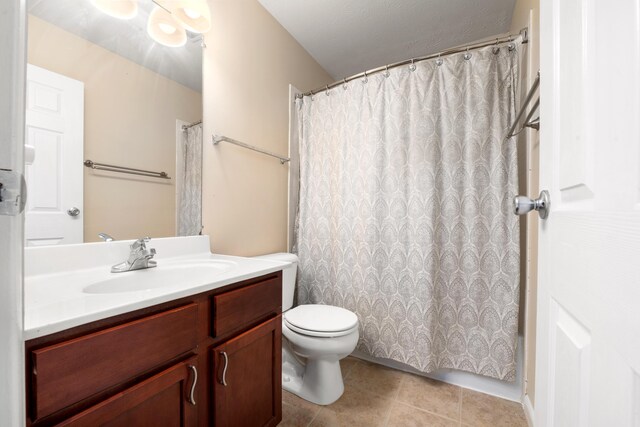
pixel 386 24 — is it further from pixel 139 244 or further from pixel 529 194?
pixel 139 244

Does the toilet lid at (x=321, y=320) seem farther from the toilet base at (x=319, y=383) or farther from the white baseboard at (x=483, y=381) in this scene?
the white baseboard at (x=483, y=381)

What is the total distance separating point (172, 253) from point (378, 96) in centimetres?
151

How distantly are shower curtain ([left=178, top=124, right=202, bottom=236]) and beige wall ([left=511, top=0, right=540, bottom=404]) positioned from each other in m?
1.67

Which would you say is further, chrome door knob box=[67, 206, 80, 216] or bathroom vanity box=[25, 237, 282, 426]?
chrome door knob box=[67, 206, 80, 216]

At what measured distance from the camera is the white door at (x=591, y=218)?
29cm

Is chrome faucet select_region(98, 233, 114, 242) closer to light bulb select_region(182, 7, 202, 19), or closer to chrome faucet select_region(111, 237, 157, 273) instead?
chrome faucet select_region(111, 237, 157, 273)

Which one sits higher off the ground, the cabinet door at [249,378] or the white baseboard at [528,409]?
the cabinet door at [249,378]

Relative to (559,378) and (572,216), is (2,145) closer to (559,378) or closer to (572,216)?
(572,216)

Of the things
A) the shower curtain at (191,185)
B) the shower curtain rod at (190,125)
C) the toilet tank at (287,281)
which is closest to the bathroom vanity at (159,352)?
the shower curtain at (191,185)

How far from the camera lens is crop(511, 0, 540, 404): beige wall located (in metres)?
1.27

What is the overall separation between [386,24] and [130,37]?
5.22ft

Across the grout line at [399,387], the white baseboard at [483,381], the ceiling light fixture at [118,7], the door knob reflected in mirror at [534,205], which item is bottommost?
the grout line at [399,387]

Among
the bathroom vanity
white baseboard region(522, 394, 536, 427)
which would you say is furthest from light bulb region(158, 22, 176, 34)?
→ white baseboard region(522, 394, 536, 427)

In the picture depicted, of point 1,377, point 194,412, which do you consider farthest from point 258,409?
point 1,377
